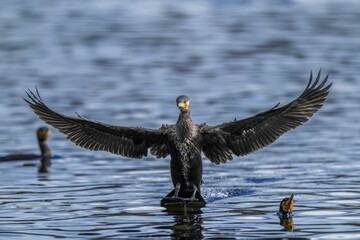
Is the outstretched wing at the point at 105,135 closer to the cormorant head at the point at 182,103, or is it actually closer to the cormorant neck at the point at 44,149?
the cormorant head at the point at 182,103

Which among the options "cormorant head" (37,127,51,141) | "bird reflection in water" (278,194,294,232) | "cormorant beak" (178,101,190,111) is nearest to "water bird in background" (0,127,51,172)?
"cormorant head" (37,127,51,141)

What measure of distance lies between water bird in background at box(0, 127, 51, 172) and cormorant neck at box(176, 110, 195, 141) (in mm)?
3574

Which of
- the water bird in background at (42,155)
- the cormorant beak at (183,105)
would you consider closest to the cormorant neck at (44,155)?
the water bird in background at (42,155)

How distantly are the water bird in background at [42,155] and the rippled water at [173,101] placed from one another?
18 cm

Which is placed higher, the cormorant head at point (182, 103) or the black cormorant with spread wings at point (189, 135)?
the cormorant head at point (182, 103)

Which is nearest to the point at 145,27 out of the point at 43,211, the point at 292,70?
the point at 292,70

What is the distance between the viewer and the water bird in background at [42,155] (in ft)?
52.3

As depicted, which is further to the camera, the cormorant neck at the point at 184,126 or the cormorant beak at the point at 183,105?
the cormorant neck at the point at 184,126

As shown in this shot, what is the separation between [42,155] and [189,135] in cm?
442

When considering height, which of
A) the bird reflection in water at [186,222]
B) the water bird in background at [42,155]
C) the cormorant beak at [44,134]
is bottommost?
the bird reflection in water at [186,222]

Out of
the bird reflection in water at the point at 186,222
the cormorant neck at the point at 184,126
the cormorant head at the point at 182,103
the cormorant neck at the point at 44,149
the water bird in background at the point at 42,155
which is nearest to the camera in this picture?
the bird reflection in water at the point at 186,222

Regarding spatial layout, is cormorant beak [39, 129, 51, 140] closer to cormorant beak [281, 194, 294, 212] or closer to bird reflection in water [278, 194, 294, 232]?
bird reflection in water [278, 194, 294, 232]

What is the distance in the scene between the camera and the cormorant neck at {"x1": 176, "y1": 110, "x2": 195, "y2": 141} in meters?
12.5

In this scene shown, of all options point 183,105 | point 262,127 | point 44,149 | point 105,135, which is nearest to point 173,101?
point 44,149
